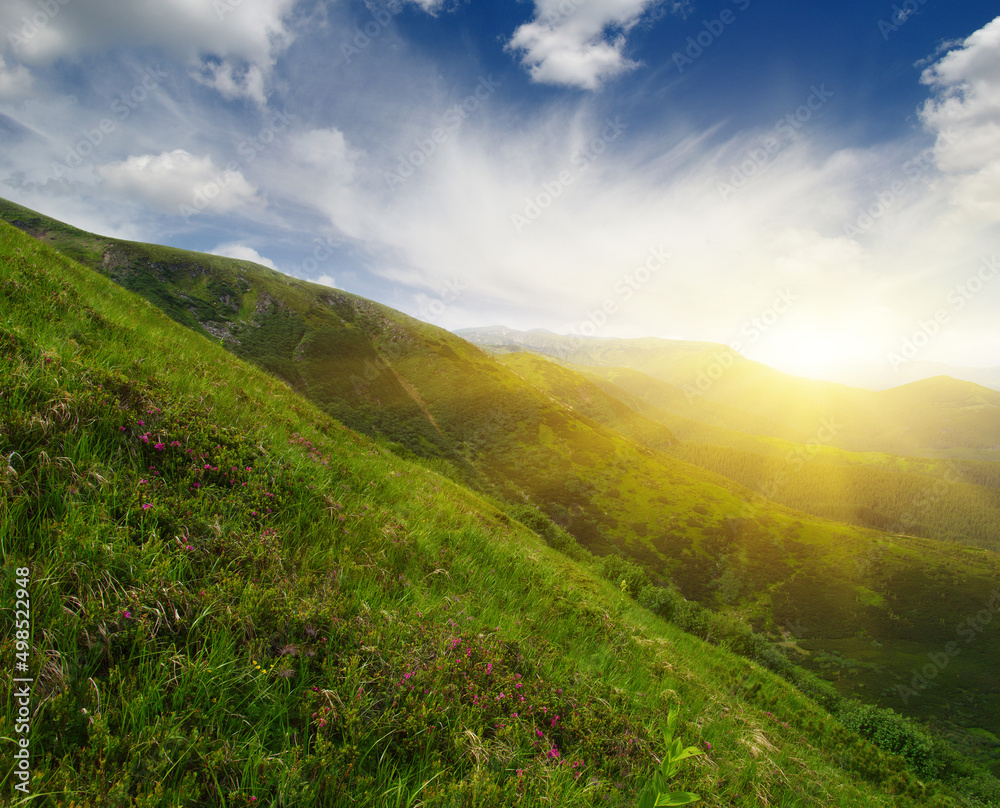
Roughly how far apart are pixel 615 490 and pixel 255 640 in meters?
142

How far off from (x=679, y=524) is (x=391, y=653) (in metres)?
147

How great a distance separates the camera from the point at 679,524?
5143 inches

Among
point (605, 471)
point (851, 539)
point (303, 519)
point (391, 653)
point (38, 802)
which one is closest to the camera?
point (38, 802)

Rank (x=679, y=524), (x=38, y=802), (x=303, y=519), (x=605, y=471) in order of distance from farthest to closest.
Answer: (x=605, y=471), (x=679, y=524), (x=303, y=519), (x=38, y=802)

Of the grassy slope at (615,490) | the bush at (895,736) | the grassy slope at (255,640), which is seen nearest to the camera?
the grassy slope at (255,640)

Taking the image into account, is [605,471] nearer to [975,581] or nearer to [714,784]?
[714,784]

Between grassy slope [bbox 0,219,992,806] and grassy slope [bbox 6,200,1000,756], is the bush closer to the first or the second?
grassy slope [bbox 0,219,992,806]

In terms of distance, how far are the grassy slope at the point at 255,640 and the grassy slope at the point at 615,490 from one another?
9592cm

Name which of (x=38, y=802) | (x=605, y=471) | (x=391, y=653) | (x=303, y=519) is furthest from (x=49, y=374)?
(x=605, y=471)

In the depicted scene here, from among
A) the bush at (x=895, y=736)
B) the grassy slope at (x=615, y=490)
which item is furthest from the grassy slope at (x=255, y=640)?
the grassy slope at (x=615, y=490)

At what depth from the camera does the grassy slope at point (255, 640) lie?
247cm

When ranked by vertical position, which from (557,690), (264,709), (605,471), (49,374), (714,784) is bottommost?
(605,471)

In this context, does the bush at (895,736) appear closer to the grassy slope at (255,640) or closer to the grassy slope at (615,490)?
the grassy slope at (255,640)

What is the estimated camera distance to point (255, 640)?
3268 millimetres
